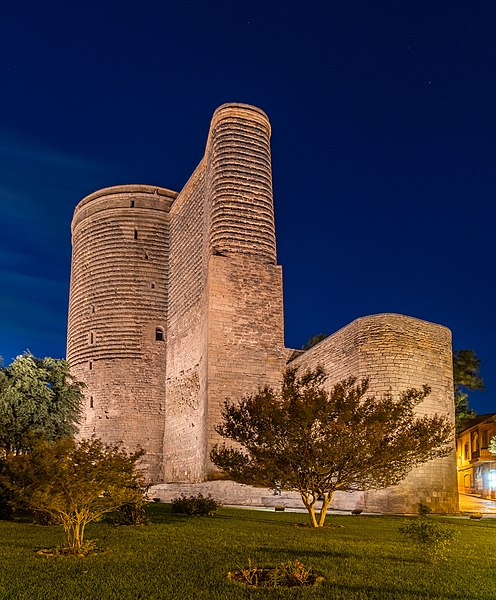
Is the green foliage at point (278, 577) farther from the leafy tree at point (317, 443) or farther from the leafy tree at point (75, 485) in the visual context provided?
the leafy tree at point (317, 443)

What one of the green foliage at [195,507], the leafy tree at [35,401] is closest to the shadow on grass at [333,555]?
the green foliage at [195,507]

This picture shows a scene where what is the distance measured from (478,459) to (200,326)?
17.6 metres

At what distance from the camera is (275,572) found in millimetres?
6457

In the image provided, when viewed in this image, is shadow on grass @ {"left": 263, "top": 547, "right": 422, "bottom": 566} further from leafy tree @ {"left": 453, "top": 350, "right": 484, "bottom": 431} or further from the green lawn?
leafy tree @ {"left": 453, "top": 350, "right": 484, "bottom": 431}

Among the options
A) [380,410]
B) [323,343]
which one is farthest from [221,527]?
[323,343]

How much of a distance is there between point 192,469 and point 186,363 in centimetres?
402

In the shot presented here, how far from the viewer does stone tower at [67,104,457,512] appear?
18.4 meters

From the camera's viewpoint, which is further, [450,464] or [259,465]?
[450,464]

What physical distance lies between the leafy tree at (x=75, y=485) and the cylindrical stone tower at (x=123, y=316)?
18.4 m

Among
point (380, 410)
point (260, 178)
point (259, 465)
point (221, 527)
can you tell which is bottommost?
point (221, 527)

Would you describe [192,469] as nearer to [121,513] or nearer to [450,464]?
[450,464]

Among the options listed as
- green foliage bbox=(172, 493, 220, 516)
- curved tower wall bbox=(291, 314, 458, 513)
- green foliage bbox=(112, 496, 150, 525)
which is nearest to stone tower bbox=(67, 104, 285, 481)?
curved tower wall bbox=(291, 314, 458, 513)

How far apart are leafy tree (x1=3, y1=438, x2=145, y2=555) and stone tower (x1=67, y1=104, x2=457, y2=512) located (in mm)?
9456

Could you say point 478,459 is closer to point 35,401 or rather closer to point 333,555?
point 35,401
